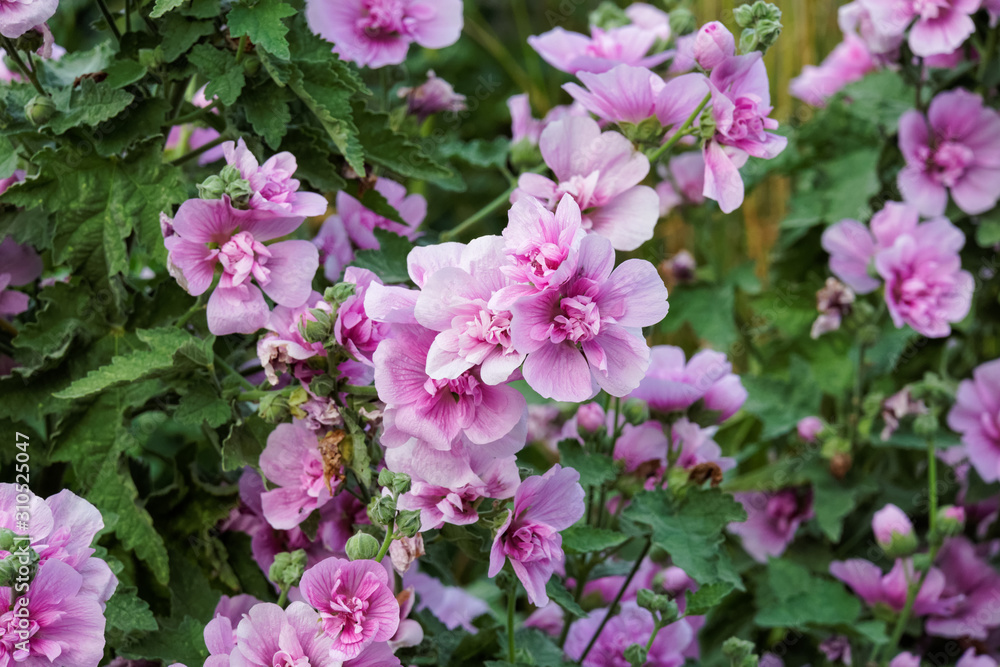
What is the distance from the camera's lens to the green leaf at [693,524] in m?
0.79

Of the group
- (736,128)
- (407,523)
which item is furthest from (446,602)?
(736,128)

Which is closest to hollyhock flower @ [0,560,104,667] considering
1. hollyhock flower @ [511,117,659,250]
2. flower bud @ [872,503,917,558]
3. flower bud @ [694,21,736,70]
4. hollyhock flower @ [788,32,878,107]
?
hollyhock flower @ [511,117,659,250]

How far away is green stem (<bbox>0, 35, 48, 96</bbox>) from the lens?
0.75 metres

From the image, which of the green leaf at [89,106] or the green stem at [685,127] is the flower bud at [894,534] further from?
the green leaf at [89,106]

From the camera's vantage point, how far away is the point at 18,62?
76 centimetres

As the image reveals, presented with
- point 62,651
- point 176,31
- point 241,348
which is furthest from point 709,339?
point 62,651

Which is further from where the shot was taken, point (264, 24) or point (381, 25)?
point (381, 25)

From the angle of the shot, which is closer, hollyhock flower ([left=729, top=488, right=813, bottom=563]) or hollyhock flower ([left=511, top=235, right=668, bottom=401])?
hollyhock flower ([left=511, top=235, right=668, bottom=401])

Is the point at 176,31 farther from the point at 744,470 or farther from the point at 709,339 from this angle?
the point at 744,470

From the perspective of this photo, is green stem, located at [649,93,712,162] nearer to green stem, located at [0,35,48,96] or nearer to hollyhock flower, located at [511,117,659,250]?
hollyhock flower, located at [511,117,659,250]

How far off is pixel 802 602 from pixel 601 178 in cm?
55

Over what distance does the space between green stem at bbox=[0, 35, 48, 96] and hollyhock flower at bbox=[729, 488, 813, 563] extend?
89 centimetres

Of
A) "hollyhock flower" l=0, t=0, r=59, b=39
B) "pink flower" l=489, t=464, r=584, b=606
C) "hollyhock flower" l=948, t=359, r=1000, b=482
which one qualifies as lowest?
"hollyhock flower" l=948, t=359, r=1000, b=482

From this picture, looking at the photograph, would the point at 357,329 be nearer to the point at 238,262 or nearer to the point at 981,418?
the point at 238,262
